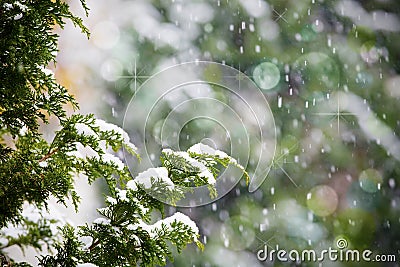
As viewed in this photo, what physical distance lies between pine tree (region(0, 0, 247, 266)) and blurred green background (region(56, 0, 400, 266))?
115cm

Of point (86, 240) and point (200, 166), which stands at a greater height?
point (200, 166)

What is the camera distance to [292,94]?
2055 mm

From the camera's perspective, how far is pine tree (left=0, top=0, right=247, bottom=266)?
2.50ft

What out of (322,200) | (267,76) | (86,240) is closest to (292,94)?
(267,76)

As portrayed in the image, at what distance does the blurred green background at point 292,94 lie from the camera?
2.02m

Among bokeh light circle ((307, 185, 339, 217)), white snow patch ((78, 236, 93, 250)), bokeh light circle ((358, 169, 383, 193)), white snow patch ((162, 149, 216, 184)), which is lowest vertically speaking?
white snow patch ((78, 236, 93, 250))

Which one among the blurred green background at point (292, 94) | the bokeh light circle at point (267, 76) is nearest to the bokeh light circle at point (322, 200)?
the blurred green background at point (292, 94)

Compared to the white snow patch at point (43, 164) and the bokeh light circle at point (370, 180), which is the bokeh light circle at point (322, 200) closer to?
the bokeh light circle at point (370, 180)

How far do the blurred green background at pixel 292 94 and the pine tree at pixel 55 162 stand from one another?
115cm

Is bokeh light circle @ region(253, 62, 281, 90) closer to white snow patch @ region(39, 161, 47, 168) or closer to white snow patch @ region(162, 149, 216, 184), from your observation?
white snow patch @ region(162, 149, 216, 184)

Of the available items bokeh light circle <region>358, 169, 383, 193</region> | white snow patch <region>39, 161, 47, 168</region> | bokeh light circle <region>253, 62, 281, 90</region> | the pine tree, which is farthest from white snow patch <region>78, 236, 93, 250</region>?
bokeh light circle <region>358, 169, 383, 193</region>

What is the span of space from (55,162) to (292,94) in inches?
54.1

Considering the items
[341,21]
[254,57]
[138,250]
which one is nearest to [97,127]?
[138,250]

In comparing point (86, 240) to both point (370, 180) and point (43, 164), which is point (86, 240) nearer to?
point (43, 164)
